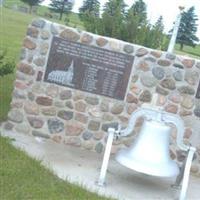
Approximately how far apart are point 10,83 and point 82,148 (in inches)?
203

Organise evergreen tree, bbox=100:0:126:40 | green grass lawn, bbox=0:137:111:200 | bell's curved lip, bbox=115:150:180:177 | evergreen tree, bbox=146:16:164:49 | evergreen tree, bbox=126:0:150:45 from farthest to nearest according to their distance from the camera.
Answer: evergreen tree, bbox=146:16:164:49 < evergreen tree, bbox=100:0:126:40 < evergreen tree, bbox=126:0:150:45 < bell's curved lip, bbox=115:150:180:177 < green grass lawn, bbox=0:137:111:200

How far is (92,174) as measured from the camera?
805cm

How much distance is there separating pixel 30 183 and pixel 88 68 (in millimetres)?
2705

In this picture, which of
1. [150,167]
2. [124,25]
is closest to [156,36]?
[124,25]

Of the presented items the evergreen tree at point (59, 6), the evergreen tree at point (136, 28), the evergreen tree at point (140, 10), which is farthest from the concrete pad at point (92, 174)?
the evergreen tree at point (59, 6)

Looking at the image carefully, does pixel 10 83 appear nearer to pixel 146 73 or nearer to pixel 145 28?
pixel 145 28

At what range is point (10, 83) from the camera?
14.0 meters

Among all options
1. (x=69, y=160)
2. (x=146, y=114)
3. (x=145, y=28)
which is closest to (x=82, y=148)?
(x=69, y=160)

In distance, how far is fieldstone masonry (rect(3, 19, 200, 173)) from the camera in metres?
9.07

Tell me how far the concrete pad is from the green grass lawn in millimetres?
271

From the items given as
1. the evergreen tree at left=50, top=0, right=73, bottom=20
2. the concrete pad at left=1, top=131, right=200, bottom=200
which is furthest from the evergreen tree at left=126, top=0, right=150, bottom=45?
the evergreen tree at left=50, top=0, right=73, bottom=20

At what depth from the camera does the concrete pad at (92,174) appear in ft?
24.8

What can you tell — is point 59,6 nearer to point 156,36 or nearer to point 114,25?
point 156,36

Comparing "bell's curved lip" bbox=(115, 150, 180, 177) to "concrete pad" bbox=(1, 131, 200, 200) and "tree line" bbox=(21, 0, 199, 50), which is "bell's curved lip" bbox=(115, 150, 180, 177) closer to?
"concrete pad" bbox=(1, 131, 200, 200)
